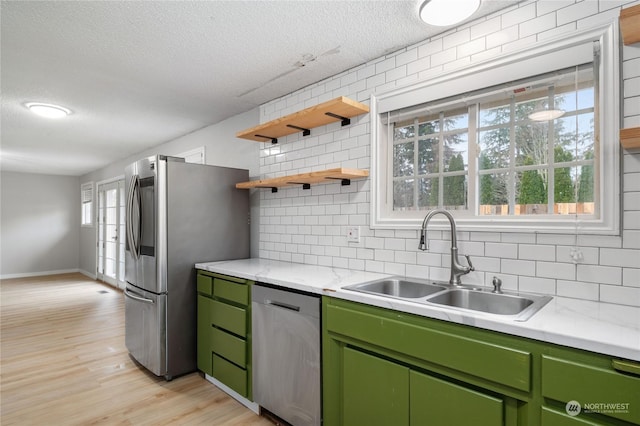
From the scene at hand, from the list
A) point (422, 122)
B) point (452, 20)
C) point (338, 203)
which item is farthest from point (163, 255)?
point (452, 20)

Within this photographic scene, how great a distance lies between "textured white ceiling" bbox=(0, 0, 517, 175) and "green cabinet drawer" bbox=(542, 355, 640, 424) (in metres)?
1.76

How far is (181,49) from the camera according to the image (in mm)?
2346

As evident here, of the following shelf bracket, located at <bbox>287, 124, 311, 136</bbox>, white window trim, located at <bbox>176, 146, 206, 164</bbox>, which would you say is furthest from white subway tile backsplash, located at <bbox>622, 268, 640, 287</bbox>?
white window trim, located at <bbox>176, 146, 206, 164</bbox>

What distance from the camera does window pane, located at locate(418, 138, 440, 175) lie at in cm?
226

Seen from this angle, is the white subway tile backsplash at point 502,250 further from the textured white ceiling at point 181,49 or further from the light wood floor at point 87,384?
the light wood floor at point 87,384

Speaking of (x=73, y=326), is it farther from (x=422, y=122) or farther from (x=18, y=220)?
(x=18, y=220)

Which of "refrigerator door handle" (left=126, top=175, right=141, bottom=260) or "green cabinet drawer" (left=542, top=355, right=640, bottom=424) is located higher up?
"refrigerator door handle" (left=126, top=175, right=141, bottom=260)

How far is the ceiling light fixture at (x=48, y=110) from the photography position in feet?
11.2

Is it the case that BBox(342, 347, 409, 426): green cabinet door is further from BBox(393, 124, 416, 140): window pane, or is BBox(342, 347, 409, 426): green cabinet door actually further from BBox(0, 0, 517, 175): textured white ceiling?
BBox(0, 0, 517, 175): textured white ceiling

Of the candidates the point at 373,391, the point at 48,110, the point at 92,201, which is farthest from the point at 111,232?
the point at 373,391

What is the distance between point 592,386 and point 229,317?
209 cm

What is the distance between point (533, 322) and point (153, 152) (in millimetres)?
5649

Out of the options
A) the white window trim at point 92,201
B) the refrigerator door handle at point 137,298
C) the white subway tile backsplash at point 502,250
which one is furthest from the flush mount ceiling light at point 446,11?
the white window trim at point 92,201

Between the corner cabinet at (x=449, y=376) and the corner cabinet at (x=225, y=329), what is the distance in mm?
739
